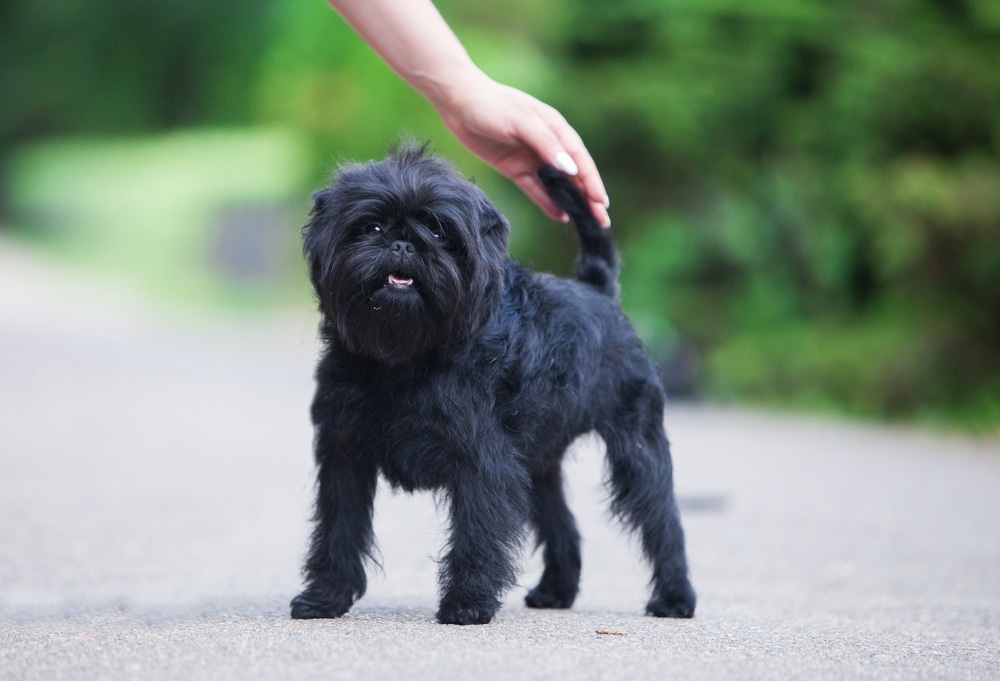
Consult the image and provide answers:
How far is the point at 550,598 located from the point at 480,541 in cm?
99

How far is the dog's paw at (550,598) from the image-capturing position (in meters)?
5.08

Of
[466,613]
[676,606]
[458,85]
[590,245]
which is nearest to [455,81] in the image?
[458,85]

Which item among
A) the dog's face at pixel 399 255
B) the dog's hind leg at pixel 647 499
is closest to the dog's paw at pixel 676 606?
the dog's hind leg at pixel 647 499

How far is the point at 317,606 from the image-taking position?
14.3 feet

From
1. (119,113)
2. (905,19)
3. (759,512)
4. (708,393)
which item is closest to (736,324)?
(708,393)

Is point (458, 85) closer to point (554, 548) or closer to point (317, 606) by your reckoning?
point (554, 548)

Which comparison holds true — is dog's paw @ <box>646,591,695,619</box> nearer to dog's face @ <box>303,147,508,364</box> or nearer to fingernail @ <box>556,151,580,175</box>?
dog's face @ <box>303,147,508,364</box>

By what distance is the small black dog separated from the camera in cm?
397

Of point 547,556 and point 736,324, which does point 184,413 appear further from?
point 547,556

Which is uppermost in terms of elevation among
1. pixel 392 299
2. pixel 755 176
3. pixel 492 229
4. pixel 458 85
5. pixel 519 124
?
pixel 755 176

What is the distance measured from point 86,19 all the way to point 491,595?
4757 centimetres

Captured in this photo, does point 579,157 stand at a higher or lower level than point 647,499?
higher

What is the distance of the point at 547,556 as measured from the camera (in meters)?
5.11

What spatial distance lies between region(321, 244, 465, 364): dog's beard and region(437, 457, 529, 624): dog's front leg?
46cm
